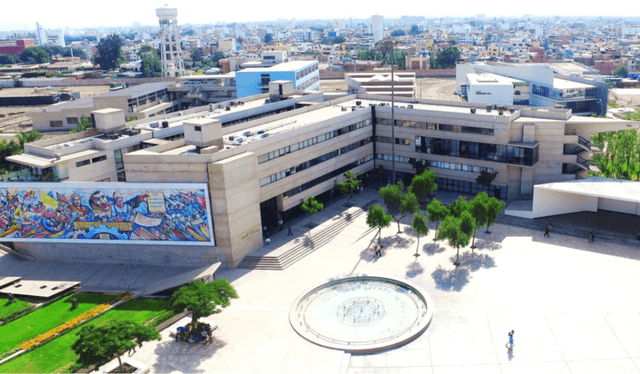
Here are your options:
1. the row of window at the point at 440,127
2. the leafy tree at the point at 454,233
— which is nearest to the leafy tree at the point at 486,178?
the row of window at the point at 440,127

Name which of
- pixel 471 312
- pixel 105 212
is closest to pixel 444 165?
pixel 471 312

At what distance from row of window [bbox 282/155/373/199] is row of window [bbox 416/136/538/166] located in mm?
7987

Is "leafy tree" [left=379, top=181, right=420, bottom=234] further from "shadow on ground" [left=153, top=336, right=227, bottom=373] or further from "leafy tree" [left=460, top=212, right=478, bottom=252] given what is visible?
"shadow on ground" [left=153, top=336, right=227, bottom=373]

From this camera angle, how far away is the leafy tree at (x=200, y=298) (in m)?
39.9

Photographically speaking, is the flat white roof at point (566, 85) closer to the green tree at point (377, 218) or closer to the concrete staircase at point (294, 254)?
the concrete staircase at point (294, 254)

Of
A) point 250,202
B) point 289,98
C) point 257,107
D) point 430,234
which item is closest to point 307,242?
point 250,202

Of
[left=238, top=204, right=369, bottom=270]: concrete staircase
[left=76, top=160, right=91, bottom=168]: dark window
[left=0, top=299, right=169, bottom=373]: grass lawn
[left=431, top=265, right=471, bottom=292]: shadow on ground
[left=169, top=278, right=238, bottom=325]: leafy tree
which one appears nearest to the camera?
[left=169, top=278, right=238, bottom=325]: leafy tree

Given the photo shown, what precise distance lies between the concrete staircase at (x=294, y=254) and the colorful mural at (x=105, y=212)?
4855 millimetres

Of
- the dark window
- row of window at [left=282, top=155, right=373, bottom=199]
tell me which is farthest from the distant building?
the dark window

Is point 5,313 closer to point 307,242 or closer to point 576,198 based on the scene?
point 307,242

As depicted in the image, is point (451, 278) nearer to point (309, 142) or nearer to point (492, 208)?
point (492, 208)

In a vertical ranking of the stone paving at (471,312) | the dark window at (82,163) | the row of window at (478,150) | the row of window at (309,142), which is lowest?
the stone paving at (471,312)

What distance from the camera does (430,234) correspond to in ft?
198

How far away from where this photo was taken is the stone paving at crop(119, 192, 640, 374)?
37.9m
